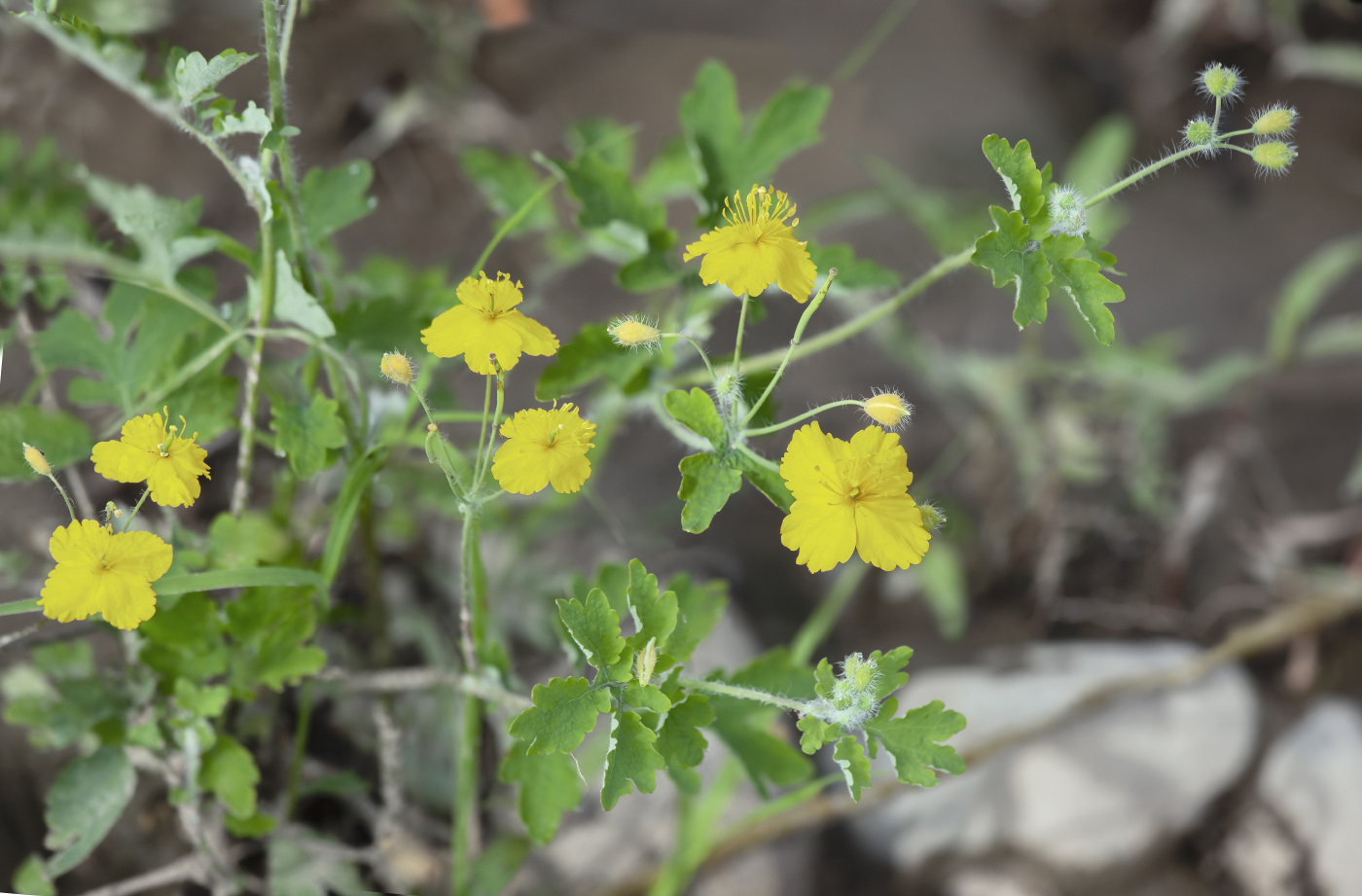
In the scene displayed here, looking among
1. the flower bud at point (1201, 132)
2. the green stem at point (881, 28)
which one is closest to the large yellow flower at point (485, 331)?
the flower bud at point (1201, 132)

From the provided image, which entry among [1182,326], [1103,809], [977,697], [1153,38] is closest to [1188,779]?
[1103,809]

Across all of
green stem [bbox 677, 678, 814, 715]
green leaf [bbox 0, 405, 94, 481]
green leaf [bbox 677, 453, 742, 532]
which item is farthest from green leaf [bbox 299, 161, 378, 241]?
green stem [bbox 677, 678, 814, 715]

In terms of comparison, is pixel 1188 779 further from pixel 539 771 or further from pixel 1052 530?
pixel 539 771

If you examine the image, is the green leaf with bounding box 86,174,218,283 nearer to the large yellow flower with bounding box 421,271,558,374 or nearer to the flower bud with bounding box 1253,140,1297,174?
the large yellow flower with bounding box 421,271,558,374

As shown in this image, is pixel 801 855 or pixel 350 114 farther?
pixel 350 114

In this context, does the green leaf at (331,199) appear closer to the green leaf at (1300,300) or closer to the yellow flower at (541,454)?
the yellow flower at (541,454)

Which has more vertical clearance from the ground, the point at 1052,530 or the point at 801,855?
the point at 1052,530

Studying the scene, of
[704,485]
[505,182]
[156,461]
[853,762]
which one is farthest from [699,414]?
[505,182]
